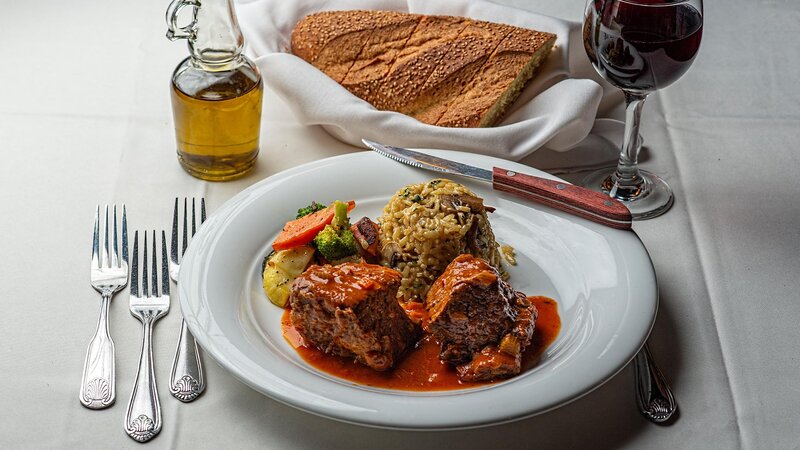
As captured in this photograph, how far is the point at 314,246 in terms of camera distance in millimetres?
3475

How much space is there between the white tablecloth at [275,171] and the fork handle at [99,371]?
1.5 inches

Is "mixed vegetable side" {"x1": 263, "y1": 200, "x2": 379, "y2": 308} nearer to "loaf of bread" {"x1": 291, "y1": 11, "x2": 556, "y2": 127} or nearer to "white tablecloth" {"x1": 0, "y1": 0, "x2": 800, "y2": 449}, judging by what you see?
"white tablecloth" {"x1": 0, "y1": 0, "x2": 800, "y2": 449}

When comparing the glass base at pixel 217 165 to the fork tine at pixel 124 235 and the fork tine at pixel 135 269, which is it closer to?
the fork tine at pixel 124 235

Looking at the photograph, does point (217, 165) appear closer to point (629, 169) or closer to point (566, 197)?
point (566, 197)

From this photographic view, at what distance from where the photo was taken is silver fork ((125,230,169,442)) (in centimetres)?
293

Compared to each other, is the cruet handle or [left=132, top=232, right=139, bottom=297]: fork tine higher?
the cruet handle

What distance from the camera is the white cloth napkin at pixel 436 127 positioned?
4.20m

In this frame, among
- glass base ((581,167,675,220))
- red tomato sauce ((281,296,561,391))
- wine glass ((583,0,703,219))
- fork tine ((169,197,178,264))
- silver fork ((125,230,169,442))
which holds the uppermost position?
wine glass ((583,0,703,219))

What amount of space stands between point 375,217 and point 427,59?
3.32ft

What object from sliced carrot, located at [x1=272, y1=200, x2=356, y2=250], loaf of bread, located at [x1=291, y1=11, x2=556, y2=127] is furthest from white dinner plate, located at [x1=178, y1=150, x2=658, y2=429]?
loaf of bread, located at [x1=291, y1=11, x2=556, y2=127]

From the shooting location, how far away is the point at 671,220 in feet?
13.4

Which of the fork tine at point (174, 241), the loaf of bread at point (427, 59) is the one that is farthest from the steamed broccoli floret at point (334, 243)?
the loaf of bread at point (427, 59)

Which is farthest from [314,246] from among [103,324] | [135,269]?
[103,324]

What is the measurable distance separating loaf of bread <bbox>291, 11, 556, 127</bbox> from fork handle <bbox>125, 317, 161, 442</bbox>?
6.13 ft
